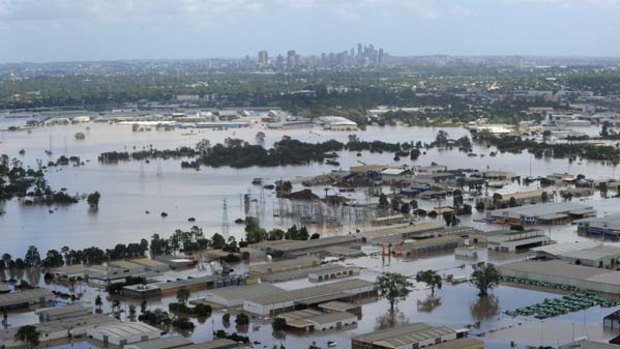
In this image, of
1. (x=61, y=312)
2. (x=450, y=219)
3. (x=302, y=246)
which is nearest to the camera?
(x=61, y=312)

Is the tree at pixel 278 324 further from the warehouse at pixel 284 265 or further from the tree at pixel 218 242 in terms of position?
the tree at pixel 218 242

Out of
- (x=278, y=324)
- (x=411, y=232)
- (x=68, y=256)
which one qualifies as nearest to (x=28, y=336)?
(x=278, y=324)

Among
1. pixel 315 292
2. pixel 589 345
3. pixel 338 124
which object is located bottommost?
pixel 338 124

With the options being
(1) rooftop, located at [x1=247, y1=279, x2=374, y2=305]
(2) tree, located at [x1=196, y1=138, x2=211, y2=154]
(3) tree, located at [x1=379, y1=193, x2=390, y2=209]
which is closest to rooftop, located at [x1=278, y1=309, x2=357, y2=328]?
(1) rooftop, located at [x1=247, y1=279, x2=374, y2=305]

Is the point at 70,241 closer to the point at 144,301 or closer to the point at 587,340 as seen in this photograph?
the point at 144,301

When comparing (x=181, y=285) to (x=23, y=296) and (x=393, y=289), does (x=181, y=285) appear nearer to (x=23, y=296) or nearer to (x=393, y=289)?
(x=23, y=296)

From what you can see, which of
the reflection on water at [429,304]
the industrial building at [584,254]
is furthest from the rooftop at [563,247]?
the reflection on water at [429,304]

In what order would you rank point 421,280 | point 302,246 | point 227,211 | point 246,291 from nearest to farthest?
1. point 246,291
2. point 421,280
3. point 302,246
4. point 227,211
